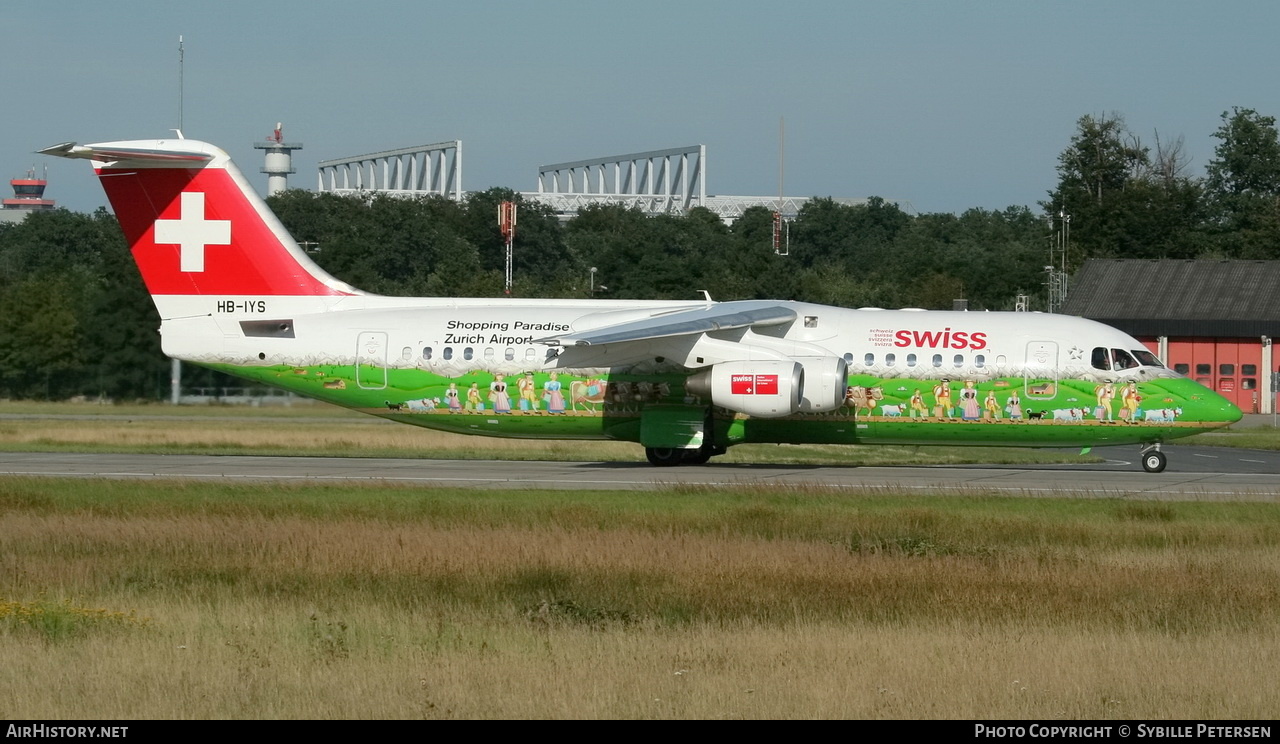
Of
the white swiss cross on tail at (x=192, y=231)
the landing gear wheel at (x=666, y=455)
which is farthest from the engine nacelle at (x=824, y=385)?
the white swiss cross on tail at (x=192, y=231)

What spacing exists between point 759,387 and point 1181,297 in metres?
41.7

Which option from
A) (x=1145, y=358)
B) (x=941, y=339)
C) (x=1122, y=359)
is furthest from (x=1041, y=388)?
(x=1145, y=358)

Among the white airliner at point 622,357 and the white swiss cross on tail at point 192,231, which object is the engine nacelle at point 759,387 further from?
the white swiss cross on tail at point 192,231

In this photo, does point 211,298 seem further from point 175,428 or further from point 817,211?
point 817,211

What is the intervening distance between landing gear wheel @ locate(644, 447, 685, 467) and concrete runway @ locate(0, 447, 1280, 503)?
8.3 inches

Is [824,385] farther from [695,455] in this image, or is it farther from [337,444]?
[337,444]

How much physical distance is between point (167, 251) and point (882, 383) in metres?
13.9

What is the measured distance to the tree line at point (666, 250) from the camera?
55.0m

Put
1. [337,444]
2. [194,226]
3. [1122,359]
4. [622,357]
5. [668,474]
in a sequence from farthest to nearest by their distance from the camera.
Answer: [337,444] < [194,226] < [622,357] < [1122,359] < [668,474]

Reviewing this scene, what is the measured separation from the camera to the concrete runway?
25.0m

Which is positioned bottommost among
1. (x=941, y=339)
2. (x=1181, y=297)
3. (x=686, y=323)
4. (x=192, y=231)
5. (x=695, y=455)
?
(x=695, y=455)

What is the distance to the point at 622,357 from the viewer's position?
93.9 feet

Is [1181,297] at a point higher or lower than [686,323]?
higher

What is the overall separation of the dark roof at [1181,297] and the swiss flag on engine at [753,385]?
1529 inches
